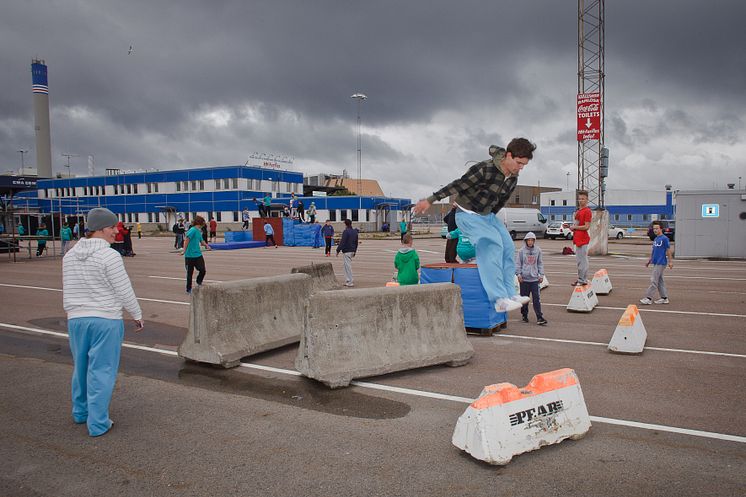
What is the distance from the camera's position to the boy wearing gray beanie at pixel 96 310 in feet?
14.9

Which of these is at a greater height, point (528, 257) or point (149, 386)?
point (528, 257)

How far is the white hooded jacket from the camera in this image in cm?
453

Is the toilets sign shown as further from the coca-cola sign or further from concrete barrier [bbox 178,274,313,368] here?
concrete barrier [bbox 178,274,313,368]

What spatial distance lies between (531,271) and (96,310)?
7.47 m

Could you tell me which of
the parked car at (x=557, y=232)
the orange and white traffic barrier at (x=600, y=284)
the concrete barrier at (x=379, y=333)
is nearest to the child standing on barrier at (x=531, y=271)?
the concrete barrier at (x=379, y=333)

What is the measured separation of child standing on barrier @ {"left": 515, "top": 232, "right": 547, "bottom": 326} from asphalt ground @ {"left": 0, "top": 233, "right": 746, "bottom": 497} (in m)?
0.84

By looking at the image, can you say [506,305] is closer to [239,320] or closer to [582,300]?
[239,320]

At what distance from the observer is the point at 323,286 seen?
1156 cm

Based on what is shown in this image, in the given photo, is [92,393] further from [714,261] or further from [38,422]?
[714,261]

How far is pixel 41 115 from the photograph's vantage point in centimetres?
8700

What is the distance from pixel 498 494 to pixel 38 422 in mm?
4395

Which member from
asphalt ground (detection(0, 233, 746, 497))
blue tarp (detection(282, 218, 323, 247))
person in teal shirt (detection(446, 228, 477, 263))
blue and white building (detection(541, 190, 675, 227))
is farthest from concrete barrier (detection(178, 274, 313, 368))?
blue and white building (detection(541, 190, 675, 227))

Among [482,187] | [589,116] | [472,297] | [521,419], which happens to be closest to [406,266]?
[472,297]

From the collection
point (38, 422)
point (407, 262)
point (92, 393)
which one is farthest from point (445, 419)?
point (407, 262)
